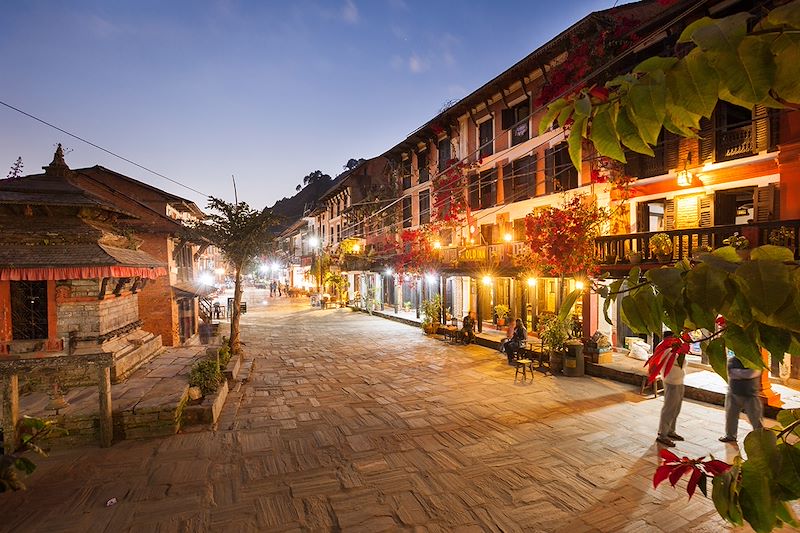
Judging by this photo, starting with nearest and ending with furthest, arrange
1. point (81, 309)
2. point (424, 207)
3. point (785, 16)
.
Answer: point (785, 16) < point (81, 309) < point (424, 207)

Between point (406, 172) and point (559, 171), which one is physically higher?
point (406, 172)

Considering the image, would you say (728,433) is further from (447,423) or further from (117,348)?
(117,348)

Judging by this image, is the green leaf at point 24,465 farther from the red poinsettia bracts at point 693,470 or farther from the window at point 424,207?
the window at point 424,207

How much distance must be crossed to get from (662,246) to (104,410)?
45.6 feet

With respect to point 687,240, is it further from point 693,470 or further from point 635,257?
point 693,470

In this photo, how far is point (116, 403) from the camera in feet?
29.5

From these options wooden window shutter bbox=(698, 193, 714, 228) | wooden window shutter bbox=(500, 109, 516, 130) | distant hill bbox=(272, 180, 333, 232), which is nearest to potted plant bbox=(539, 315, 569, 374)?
wooden window shutter bbox=(698, 193, 714, 228)

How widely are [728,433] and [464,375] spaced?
22.3 feet

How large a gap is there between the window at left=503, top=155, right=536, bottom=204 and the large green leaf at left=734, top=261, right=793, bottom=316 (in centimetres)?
1750

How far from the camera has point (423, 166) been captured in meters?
27.8

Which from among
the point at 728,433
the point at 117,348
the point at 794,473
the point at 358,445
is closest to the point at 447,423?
the point at 358,445

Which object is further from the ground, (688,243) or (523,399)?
(688,243)

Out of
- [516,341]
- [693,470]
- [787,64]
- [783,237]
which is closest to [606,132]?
[787,64]

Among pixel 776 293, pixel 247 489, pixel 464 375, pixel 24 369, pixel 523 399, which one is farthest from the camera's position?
pixel 464 375
